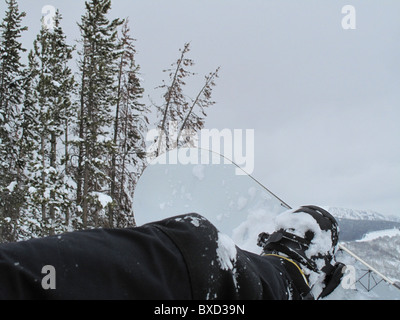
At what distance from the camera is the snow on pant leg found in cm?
90

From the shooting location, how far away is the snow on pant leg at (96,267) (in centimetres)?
90

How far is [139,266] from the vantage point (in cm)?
105

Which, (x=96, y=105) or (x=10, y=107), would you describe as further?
(x=10, y=107)

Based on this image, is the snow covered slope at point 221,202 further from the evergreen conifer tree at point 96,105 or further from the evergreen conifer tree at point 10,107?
the evergreen conifer tree at point 10,107

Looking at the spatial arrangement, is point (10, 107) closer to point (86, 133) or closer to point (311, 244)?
point (86, 133)

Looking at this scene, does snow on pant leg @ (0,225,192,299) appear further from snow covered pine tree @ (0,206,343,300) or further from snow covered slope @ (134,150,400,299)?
snow covered slope @ (134,150,400,299)

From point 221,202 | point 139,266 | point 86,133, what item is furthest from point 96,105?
point 139,266

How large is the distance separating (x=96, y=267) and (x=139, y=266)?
0.44ft

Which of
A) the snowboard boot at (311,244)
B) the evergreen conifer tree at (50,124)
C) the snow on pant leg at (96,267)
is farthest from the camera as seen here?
the evergreen conifer tree at (50,124)


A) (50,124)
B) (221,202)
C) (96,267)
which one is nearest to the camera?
(96,267)

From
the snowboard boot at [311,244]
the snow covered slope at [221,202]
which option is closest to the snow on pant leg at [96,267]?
the snowboard boot at [311,244]

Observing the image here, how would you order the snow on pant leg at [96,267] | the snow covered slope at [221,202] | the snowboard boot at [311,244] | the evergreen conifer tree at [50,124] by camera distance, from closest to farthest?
the snow on pant leg at [96,267] → the snowboard boot at [311,244] → the snow covered slope at [221,202] → the evergreen conifer tree at [50,124]

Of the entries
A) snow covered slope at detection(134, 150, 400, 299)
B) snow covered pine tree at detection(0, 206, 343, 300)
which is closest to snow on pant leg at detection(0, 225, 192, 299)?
snow covered pine tree at detection(0, 206, 343, 300)

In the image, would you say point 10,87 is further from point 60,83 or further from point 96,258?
point 96,258
